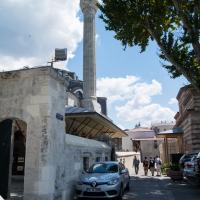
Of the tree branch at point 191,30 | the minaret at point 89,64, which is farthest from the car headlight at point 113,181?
the minaret at point 89,64

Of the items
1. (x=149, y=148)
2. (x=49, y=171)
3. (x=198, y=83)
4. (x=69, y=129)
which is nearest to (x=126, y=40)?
(x=198, y=83)

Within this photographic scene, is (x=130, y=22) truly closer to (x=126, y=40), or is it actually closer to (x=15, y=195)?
(x=126, y=40)

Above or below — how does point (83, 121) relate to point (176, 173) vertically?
above

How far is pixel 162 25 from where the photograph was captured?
60.3 feet

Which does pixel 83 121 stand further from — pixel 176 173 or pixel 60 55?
pixel 176 173

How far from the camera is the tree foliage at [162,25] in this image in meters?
16.7

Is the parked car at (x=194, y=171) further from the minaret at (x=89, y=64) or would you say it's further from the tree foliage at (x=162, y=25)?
the minaret at (x=89, y=64)

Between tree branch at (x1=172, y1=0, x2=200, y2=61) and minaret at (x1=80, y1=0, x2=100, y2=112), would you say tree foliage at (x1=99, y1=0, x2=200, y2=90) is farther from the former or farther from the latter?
minaret at (x1=80, y1=0, x2=100, y2=112)

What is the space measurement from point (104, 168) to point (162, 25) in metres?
8.14

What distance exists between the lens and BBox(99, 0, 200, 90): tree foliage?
54.9 ft

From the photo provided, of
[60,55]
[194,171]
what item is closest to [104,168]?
[194,171]

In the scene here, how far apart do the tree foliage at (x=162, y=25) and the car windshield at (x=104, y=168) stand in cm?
570

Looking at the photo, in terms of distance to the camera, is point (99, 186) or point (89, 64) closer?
point (99, 186)

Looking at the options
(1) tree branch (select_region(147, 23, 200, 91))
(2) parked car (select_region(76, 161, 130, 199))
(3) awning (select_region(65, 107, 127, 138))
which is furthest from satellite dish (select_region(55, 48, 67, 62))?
(2) parked car (select_region(76, 161, 130, 199))
